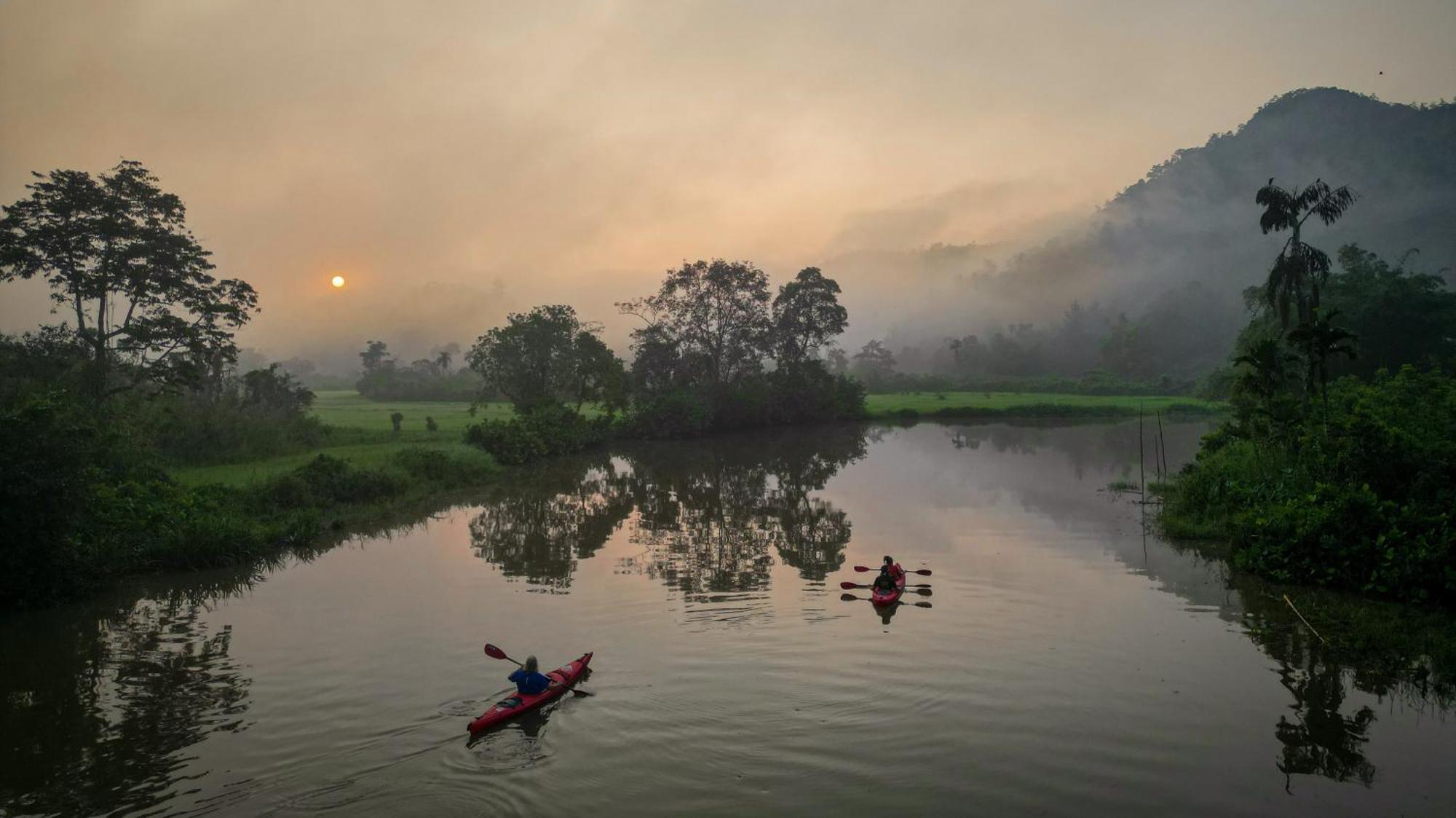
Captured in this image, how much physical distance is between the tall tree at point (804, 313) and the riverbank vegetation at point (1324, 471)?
113 feet

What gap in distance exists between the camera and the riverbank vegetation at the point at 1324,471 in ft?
39.8

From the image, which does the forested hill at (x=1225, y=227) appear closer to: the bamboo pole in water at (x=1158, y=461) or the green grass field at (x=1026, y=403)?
the green grass field at (x=1026, y=403)

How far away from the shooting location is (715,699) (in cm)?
887

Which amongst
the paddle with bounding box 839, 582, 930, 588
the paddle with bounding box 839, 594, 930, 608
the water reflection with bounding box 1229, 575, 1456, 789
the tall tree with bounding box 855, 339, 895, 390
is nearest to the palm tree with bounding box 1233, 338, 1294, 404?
the water reflection with bounding box 1229, 575, 1456, 789

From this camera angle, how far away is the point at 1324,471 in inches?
579

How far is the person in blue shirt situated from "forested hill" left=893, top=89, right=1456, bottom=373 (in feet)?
374

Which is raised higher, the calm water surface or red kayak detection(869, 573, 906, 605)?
red kayak detection(869, 573, 906, 605)

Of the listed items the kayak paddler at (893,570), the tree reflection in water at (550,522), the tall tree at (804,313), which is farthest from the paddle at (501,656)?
the tall tree at (804,313)

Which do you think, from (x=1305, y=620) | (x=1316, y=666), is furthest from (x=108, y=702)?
(x=1305, y=620)

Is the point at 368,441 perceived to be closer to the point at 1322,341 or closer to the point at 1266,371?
the point at 1266,371

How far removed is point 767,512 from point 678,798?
51.5 ft

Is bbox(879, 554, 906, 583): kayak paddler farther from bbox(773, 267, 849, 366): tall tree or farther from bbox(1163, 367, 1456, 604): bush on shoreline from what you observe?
bbox(773, 267, 849, 366): tall tree

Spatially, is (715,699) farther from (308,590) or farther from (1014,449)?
(1014,449)

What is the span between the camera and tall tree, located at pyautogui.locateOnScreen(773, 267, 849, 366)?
58.3m
